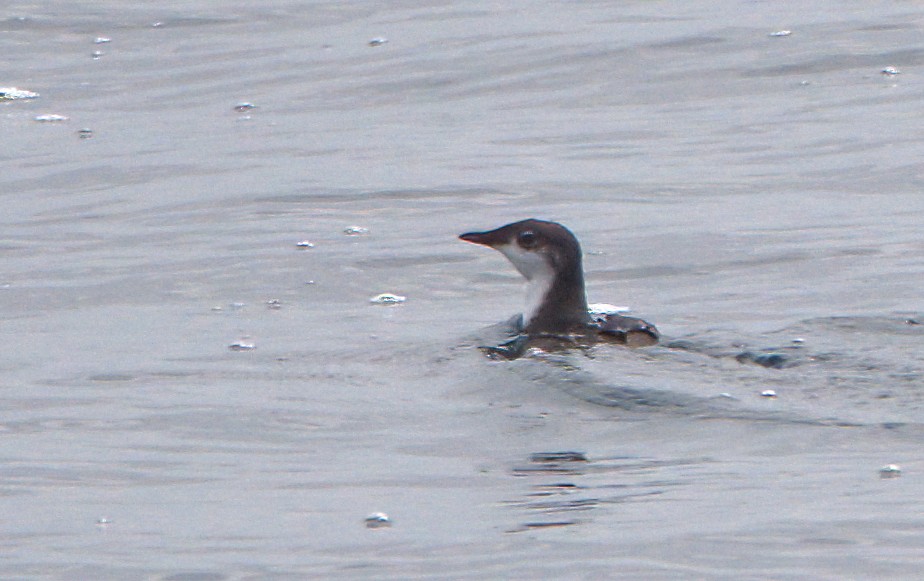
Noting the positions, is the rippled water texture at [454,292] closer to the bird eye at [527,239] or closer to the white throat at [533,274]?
the white throat at [533,274]

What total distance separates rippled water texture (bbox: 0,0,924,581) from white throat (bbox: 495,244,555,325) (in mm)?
311

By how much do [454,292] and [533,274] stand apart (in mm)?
893

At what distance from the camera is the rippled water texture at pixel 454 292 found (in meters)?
5.95

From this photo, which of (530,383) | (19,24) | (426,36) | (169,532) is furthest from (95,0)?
(169,532)

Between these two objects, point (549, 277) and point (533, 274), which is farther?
point (533, 274)

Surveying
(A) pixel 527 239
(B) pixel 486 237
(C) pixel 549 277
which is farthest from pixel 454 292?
(C) pixel 549 277

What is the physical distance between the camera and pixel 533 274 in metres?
10.6

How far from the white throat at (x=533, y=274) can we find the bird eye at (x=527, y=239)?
0.12 ft

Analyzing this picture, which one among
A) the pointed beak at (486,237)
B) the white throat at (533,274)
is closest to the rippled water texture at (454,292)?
the white throat at (533,274)

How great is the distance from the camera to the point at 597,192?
1376cm

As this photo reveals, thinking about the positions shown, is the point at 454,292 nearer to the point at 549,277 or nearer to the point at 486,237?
the point at 486,237

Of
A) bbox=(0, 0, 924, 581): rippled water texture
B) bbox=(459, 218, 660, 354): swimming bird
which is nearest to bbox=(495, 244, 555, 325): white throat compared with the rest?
bbox=(459, 218, 660, 354): swimming bird

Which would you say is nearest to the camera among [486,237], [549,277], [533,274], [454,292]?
[549,277]

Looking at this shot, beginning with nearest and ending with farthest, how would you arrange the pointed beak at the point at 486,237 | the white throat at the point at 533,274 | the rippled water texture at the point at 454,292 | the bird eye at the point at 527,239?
the rippled water texture at the point at 454,292
the white throat at the point at 533,274
the bird eye at the point at 527,239
the pointed beak at the point at 486,237
